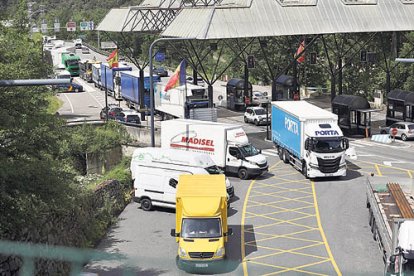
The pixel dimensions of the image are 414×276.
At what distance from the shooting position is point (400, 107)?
50.2 meters

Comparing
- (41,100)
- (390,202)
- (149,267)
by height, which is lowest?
(149,267)

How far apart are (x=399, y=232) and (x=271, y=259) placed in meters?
6.53

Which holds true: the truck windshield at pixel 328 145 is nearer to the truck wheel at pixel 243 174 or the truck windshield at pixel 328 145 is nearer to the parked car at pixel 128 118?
the truck wheel at pixel 243 174

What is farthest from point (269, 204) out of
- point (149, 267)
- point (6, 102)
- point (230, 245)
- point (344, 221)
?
point (6, 102)

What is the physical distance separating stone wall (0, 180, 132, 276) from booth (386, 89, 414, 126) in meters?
24.5

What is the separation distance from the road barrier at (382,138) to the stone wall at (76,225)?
21.2 metres

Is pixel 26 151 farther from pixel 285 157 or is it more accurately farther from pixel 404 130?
pixel 404 130

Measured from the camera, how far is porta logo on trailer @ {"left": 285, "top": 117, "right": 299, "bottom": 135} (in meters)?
36.7

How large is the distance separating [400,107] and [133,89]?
2534cm

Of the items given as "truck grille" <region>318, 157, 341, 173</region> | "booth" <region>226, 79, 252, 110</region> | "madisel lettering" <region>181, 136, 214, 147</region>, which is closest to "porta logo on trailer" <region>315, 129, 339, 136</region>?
"truck grille" <region>318, 157, 341, 173</region>

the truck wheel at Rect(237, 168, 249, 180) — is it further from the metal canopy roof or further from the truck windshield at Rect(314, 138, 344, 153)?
the metal canopy roof

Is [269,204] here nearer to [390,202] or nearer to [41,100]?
[390,202]

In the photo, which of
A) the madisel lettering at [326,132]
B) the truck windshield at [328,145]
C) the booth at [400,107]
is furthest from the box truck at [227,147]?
the booth at [400,107]

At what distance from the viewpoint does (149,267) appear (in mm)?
24531
